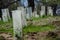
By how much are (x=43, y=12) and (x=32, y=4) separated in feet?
0.31

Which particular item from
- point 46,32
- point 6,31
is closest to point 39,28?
point 46,32

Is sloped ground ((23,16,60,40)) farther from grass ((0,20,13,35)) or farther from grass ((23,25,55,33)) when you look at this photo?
grass ((0,20,13,35))

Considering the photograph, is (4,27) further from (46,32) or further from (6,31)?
(46,32)

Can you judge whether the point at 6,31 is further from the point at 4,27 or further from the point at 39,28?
the point at 39,28

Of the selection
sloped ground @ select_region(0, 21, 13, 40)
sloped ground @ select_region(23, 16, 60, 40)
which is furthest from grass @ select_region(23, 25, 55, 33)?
sloped ground @ select_region(0, 21, 13, 40)

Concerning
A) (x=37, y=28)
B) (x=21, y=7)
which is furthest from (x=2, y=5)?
(x=37, y=28)

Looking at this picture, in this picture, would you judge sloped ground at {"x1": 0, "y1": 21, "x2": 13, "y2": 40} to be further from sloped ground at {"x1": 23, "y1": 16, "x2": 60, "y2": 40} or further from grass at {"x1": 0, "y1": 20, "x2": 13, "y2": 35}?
sloped ground at {"x1": 23, "y1": 16, "x2": 60, "y2": 40}

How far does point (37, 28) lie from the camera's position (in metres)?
1.13

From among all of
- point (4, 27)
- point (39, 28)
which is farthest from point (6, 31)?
point (39, 28)

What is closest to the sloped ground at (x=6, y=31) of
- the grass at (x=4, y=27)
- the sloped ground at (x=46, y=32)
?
the grass at (x=4, y=27)

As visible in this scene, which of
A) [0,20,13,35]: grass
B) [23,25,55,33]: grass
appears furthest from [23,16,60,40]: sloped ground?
[0,20,13,35]: grass

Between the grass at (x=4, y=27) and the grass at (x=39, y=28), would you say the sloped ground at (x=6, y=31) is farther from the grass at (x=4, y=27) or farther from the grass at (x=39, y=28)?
the grass at (x=39, y=28)

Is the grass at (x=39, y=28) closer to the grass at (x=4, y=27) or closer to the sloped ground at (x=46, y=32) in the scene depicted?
the sloped ground at (x=46, y=32)

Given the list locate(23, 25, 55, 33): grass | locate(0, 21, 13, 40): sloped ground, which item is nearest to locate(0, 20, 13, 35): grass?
locate(0, 21, 13, 40): sloped ground
